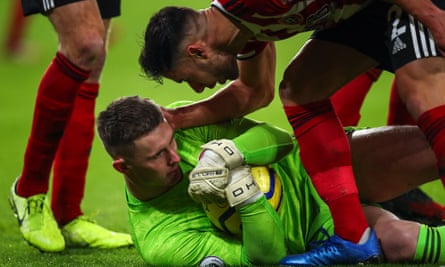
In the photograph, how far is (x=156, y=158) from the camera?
318cm

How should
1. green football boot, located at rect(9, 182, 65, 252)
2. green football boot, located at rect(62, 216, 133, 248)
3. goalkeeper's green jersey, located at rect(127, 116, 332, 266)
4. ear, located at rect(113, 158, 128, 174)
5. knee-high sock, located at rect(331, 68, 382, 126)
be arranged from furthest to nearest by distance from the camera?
knee-high sock, located at rect(331, 68, 382, 126) → green football boot, located at rect(62, 216, 133, 248) → green football boot, located at rect(9, 182, 65, 252) → ear, located at rect(113, 158, 128, 174) → goalkeeper's green jersey, located at rect(127, 116, 332, 266)

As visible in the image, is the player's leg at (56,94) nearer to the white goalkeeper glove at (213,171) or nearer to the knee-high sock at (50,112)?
the knee-high sock at (50,112)

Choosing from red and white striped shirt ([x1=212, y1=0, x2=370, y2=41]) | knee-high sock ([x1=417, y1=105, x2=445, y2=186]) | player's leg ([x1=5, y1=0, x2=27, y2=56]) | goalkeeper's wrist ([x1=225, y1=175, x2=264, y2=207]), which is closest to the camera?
knee-high sock ([x1=417, y1=105, x2=445, y2=186])

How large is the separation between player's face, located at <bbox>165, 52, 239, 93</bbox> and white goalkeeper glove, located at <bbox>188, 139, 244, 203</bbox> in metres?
0.23

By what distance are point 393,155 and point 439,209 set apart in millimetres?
601

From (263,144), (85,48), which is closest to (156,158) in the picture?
(263,144)

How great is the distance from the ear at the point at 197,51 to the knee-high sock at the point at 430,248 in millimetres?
944

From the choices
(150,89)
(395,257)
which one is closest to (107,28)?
(395,257)

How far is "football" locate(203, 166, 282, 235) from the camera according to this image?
322cm

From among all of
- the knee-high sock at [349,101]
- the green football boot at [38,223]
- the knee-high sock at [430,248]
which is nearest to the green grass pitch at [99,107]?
the green football boot at [38,223]

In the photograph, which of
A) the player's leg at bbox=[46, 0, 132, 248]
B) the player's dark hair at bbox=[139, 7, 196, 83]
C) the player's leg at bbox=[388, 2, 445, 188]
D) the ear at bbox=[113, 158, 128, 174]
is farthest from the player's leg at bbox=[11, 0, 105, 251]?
the player's leg at bbox=[388, 2, 445, 188]

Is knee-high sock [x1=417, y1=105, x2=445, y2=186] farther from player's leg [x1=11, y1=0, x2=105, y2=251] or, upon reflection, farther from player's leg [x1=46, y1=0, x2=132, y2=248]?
player's leg [x1=46, y1=0, x2=132, y2=248]

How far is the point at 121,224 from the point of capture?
447 centimetres

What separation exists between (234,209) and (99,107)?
4.94 meters
